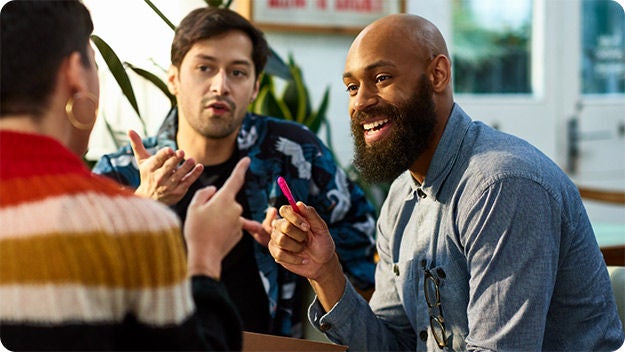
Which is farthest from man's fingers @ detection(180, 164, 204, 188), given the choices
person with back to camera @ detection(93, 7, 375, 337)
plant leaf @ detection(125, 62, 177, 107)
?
plant leaf @ detection(125, 62, 177, 107)

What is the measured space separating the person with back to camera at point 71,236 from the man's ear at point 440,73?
0.62 meters

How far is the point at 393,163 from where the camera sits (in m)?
A: 1.22

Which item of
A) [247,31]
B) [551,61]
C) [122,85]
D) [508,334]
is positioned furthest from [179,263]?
[551,61]

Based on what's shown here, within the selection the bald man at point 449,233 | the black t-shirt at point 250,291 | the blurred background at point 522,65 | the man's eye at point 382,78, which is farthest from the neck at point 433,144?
the blurred background at point 522,65

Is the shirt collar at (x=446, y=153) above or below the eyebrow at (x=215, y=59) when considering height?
below

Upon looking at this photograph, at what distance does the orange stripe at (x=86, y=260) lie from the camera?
618 mm

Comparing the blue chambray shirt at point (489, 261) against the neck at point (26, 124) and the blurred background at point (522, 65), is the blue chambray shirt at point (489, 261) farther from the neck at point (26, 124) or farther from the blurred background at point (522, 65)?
the blurred background at point (522, 65)

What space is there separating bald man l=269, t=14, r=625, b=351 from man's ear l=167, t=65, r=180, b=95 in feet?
1.95

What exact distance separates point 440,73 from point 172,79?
2.37 feet

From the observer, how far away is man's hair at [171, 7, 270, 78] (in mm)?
1703

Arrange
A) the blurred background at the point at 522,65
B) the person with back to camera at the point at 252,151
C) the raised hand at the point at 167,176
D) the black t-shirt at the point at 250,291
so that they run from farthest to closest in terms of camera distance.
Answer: the blurred background at the point at 522,65, the person with back to camera at the point at 252,151, the black t-shirt at the point at 250,291, the raised hand at the point at 167,176

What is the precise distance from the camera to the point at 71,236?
0.62 meters

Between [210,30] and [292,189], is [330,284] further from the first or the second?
[210,30]

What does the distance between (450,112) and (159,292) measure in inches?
28.8
